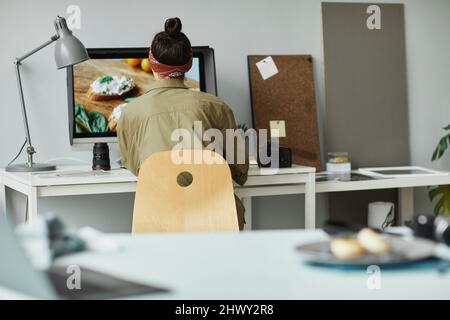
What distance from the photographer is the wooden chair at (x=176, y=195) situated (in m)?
1.67

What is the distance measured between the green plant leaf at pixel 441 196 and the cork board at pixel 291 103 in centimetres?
63

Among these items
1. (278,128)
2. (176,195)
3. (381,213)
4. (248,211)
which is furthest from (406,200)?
(176,195)

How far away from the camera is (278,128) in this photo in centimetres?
339

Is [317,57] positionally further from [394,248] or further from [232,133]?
[394,248]

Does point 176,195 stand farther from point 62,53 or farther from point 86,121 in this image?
point 86,121

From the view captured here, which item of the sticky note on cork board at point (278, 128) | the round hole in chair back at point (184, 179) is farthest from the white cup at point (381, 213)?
the round hole in chair back at point (184, 179)

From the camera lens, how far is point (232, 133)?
2.11 metres

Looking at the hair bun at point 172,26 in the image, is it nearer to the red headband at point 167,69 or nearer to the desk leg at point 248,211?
the red headband at point 167,69

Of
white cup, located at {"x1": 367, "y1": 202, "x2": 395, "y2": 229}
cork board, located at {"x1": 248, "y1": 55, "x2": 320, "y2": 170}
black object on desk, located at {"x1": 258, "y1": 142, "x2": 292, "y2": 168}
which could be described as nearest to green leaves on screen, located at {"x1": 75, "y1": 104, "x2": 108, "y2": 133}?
black object on desk, located at {"x1": 258, "y1": 142, "x2": 292, "y2": 168}

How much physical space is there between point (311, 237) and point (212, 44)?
2.77 meters

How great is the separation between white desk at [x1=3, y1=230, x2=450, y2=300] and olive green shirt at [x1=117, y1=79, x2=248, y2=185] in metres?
1.37

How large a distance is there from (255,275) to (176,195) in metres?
1.10

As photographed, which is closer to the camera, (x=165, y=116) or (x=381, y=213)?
(x=165, y=116)

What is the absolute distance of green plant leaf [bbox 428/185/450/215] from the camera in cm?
331
